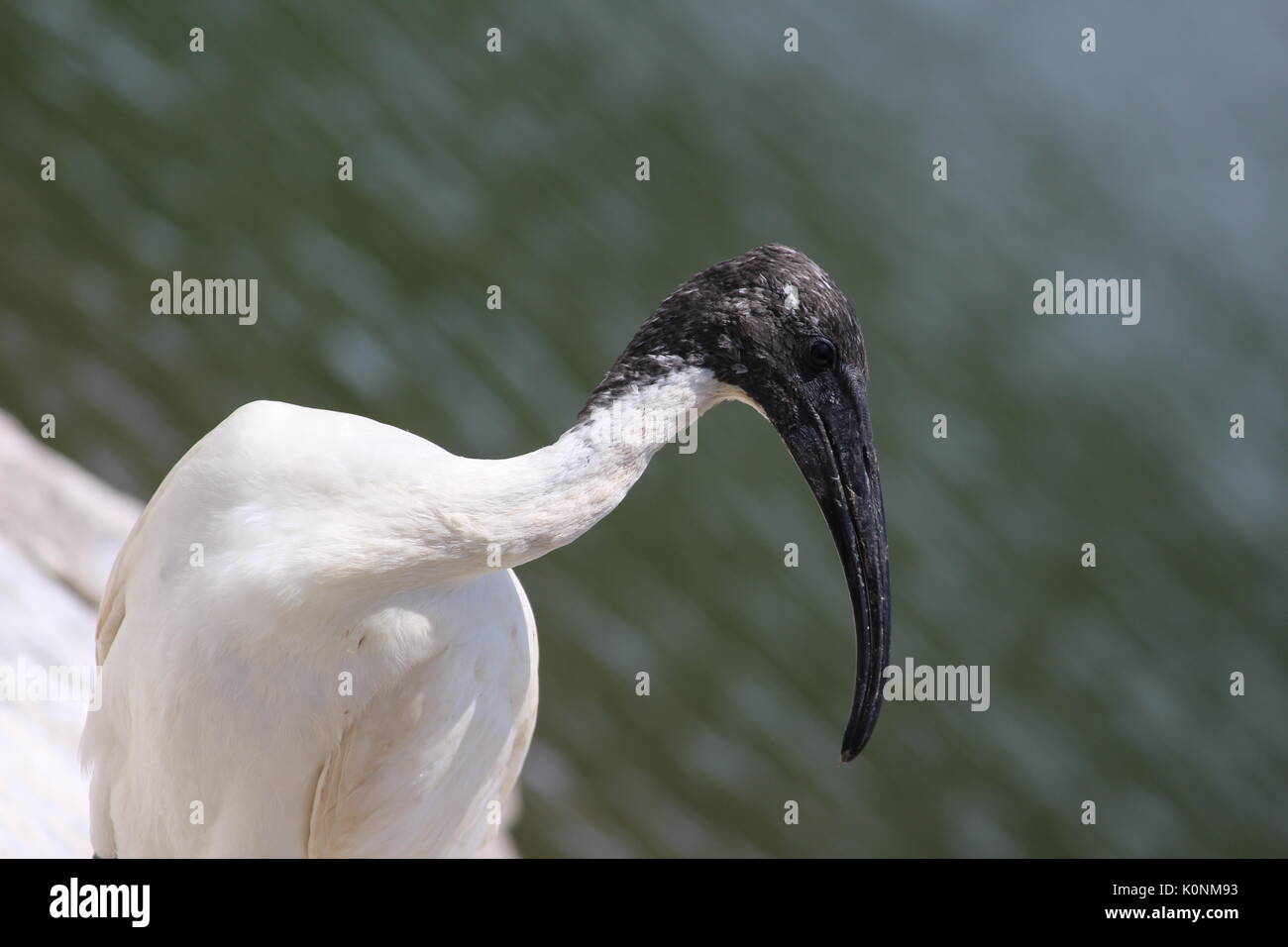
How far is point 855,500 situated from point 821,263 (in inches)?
193

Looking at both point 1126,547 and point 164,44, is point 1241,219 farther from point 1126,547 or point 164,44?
point 164,44

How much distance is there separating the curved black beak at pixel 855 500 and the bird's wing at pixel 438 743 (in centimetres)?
57

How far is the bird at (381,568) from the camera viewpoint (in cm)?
191

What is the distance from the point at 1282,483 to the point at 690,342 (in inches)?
255

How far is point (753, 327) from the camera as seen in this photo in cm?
197

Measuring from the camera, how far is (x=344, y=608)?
1990 millimetres

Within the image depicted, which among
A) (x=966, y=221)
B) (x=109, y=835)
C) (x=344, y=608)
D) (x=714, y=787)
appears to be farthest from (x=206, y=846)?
(x=966, y=221)
